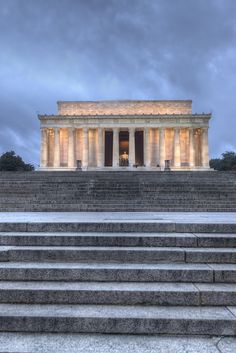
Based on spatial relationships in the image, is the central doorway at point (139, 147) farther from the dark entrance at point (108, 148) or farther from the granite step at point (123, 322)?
the granite step at point (123, 322)

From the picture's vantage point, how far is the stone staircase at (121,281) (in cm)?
390

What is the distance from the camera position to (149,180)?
20.0 meters

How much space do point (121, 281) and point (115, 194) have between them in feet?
39.8

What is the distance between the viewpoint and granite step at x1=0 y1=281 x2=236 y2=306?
4.32 metres

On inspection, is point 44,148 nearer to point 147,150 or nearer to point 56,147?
point 56,147

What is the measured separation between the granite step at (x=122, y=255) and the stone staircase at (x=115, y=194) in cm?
848

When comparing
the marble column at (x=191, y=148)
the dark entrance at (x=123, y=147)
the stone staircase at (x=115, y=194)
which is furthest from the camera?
the dark entrance at (x=123, y=147)

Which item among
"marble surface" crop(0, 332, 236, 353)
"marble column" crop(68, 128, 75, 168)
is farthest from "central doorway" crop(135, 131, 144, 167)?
"marble surface" crop(0, 332, 236, 353)

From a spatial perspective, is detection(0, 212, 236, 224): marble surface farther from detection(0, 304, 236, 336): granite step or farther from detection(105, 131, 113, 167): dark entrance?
detection(105, 131, 113, 167): dark entrance

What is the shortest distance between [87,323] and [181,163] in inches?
2104

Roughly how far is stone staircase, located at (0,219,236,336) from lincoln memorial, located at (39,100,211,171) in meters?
45.6

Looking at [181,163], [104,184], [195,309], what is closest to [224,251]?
[195,309]

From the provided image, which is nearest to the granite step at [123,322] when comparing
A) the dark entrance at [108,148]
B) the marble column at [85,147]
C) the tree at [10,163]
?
the marble column at [85,147]

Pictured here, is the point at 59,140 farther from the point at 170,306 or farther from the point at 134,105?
the point at 170,306
